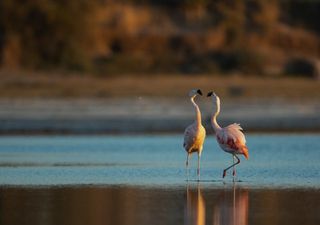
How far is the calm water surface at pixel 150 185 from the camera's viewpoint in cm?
1249

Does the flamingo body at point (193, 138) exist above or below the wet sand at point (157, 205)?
above

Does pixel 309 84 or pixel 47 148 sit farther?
pixel 309 84

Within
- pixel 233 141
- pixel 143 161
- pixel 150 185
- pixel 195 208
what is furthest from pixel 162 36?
pixel 195 208

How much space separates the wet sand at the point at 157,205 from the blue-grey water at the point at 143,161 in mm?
801

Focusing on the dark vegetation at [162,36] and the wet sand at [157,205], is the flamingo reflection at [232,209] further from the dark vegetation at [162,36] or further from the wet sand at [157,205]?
the dark vegetation at [162,36]

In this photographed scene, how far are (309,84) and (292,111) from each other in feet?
21.3

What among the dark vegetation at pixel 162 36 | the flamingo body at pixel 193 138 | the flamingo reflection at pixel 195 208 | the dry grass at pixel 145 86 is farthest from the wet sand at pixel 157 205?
the dark vegetation at pixel 162 36

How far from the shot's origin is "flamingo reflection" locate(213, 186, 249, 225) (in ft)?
39.7

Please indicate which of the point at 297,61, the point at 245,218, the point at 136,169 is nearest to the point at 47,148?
the point at 136,169

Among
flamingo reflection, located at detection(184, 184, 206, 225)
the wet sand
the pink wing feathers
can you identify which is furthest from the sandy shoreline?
flamingo reflection, located at detection(184, 184, 206, 225)

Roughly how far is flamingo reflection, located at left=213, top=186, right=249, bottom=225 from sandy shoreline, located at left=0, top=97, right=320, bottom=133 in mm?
12120

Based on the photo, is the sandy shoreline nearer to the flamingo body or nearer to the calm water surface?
the calm water surface

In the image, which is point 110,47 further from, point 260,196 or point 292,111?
point 260,196

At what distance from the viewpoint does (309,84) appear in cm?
3612
